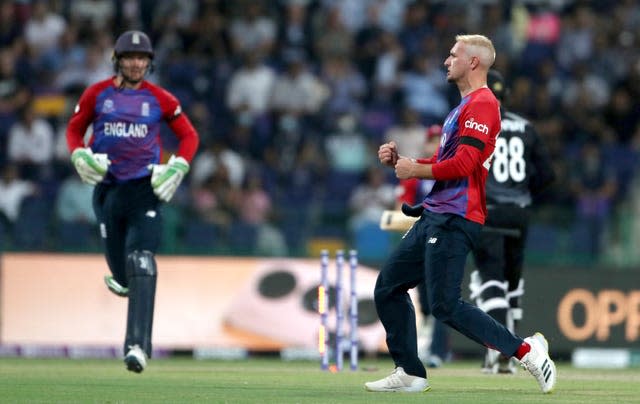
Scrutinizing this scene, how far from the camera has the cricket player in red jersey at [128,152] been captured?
1103 cm

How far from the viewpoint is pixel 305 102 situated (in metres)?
20.6

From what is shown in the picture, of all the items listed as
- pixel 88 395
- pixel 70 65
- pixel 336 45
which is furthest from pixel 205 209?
pixel 88 395

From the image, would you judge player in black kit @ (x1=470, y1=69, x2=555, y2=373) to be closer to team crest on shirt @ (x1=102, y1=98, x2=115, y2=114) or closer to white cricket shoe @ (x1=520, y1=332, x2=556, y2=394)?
white cricket shoe @ (x1=520, y1=332, x2=556, y2=394)

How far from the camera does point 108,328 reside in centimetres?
1625

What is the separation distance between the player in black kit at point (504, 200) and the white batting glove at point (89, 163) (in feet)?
11.3

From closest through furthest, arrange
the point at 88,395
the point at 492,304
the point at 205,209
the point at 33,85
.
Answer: the point at 88,395 < the point at 492,304 < the point at 205,209 < the point at 33,85

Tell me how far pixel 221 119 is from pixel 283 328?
4.75m

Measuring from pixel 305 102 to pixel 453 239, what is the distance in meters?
11.5

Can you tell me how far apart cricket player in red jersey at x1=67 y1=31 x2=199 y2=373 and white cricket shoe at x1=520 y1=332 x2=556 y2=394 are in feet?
10.1

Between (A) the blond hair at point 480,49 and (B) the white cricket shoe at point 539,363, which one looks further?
(A) the blond hair at point 480,49

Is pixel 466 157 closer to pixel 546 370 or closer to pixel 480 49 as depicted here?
pixel 480 49

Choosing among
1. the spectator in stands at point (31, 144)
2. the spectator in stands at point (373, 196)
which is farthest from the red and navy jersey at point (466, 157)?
the spectator in stands at point (31, 144)

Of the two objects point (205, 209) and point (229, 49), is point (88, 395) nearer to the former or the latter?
point (205, 209)

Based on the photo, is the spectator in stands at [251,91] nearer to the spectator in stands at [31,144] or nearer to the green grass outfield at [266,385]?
the spectator in stands at [31,144]
